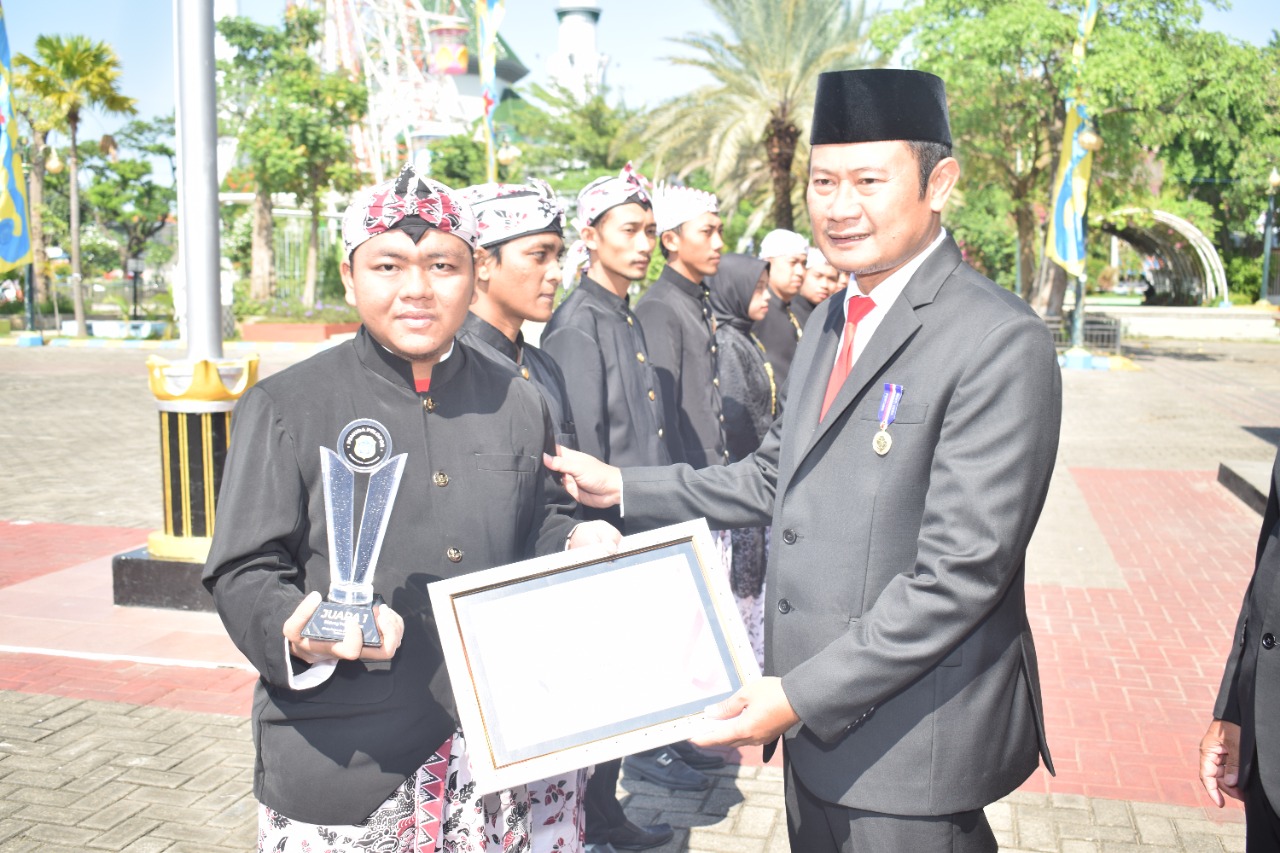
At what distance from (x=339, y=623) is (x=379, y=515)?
0.21 m

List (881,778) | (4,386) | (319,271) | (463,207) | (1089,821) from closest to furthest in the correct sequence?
(881,778)
(463,207)
(1089,821)
(4,386)
(319,271)

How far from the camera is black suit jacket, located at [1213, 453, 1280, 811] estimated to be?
2252 millimetres

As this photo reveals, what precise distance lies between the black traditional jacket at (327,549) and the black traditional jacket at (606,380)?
1715 mm

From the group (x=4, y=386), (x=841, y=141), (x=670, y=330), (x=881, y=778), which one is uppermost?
(x=841, y=141)

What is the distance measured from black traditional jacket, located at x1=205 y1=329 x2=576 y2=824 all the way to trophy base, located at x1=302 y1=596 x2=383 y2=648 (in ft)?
0.55

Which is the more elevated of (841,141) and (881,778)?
(841,141)

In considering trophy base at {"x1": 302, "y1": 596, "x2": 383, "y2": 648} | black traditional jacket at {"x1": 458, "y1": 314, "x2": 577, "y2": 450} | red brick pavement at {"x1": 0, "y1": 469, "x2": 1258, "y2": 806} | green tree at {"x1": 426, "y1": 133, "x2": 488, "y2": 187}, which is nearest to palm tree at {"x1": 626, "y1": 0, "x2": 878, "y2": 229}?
green tree at {"x1": 426, "y1": 133, "x2": 488, "y2": 187}

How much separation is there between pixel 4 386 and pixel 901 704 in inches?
807

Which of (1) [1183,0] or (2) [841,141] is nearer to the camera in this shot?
(2) [841,141]

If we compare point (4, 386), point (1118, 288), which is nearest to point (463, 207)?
point (4, 386)

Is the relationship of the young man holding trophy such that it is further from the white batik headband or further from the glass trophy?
the white batik headband

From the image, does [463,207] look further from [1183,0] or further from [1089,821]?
[1183,0]

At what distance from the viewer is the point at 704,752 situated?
491 cm

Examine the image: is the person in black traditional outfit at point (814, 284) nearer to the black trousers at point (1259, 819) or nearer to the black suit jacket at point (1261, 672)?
the black suit jacket at point (1261, 672)
